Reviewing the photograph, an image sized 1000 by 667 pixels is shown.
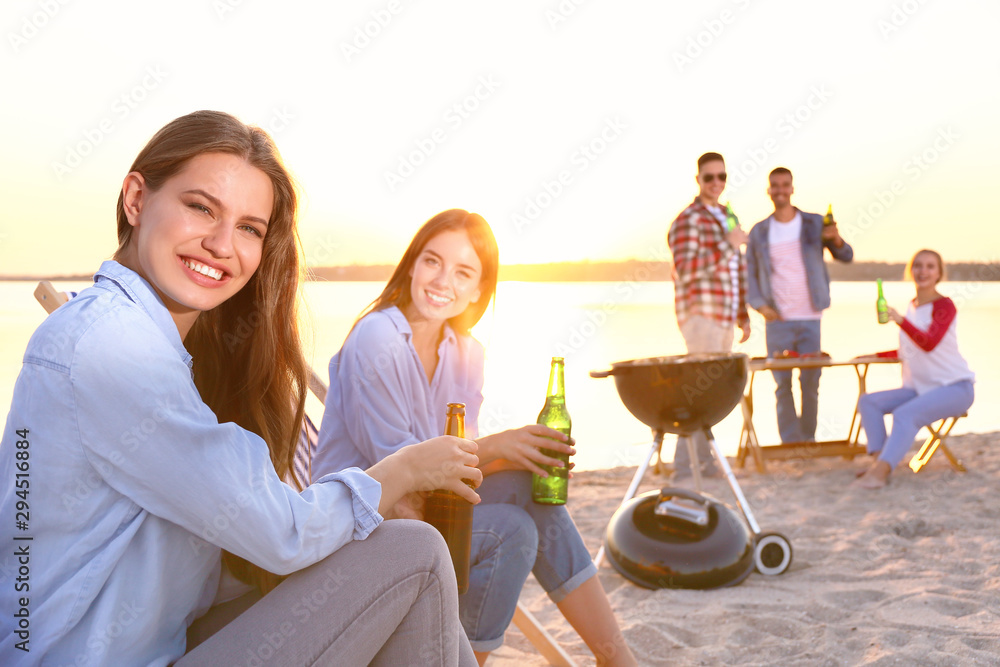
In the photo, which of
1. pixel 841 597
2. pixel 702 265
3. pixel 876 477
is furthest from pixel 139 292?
pixel 876 477

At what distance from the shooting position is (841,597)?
290 centimetres

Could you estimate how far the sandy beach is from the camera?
7.98ft

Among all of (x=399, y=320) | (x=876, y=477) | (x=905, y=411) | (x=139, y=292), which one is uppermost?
(x=139, y=292)

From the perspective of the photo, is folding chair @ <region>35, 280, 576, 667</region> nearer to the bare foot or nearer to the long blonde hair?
the long blonde hair

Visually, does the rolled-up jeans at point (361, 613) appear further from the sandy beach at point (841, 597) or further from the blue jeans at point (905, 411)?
the blue jeans at point (905, 411)

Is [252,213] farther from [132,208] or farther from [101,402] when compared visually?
[101,402]

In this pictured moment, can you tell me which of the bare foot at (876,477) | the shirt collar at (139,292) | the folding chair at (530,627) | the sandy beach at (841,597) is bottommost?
the bare foot at (876,477)

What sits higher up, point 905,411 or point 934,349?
point 934,349

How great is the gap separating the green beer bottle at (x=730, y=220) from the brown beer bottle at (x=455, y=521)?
3660 millimetres

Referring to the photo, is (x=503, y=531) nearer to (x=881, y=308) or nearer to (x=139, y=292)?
(x=139, y=292)

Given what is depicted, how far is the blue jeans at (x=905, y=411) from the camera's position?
4.93m

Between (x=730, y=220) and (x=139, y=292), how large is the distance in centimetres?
452

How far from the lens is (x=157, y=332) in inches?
Answer: 45.6

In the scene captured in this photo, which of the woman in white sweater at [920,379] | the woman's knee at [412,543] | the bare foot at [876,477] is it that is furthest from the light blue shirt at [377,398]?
the woman in white sweater at [920,379]
